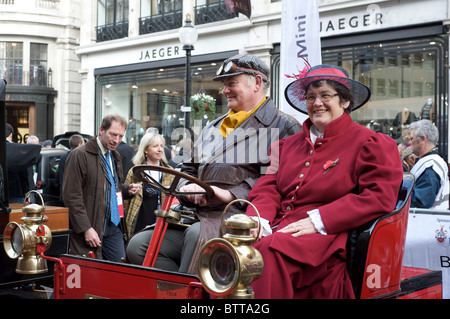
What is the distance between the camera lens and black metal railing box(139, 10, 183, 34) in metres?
17.9

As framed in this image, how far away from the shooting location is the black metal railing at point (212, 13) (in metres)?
16.5

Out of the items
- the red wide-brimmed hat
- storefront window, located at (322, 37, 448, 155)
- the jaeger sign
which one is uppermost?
the jaeger sign

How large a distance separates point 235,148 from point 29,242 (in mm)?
1476

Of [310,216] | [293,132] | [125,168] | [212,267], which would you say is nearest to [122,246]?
[125,168]

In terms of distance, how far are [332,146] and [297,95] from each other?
21.1 inches

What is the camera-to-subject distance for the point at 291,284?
2.72 m

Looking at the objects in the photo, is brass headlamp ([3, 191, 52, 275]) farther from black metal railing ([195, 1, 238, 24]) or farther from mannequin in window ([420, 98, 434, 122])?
black metal railing ([195, 1, 238, 24])

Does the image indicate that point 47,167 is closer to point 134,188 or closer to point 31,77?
point 134,188

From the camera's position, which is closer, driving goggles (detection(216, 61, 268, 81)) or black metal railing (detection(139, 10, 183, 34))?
driving goggles (detection(216, 61, 268, 81))

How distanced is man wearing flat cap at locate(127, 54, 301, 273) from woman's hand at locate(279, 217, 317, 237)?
1.71 feet

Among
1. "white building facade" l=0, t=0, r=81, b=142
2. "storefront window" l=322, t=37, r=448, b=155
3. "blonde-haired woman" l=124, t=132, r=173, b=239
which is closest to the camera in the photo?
"blonde-haired woman" l=124, t=132, r=173, b=239

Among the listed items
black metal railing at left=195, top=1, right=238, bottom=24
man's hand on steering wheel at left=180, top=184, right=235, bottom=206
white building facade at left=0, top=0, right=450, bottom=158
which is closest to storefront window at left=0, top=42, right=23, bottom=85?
white building facade at left=0, top=0, right=450, bottom=158

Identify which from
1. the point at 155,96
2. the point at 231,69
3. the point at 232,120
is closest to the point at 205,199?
the point at 232,120
